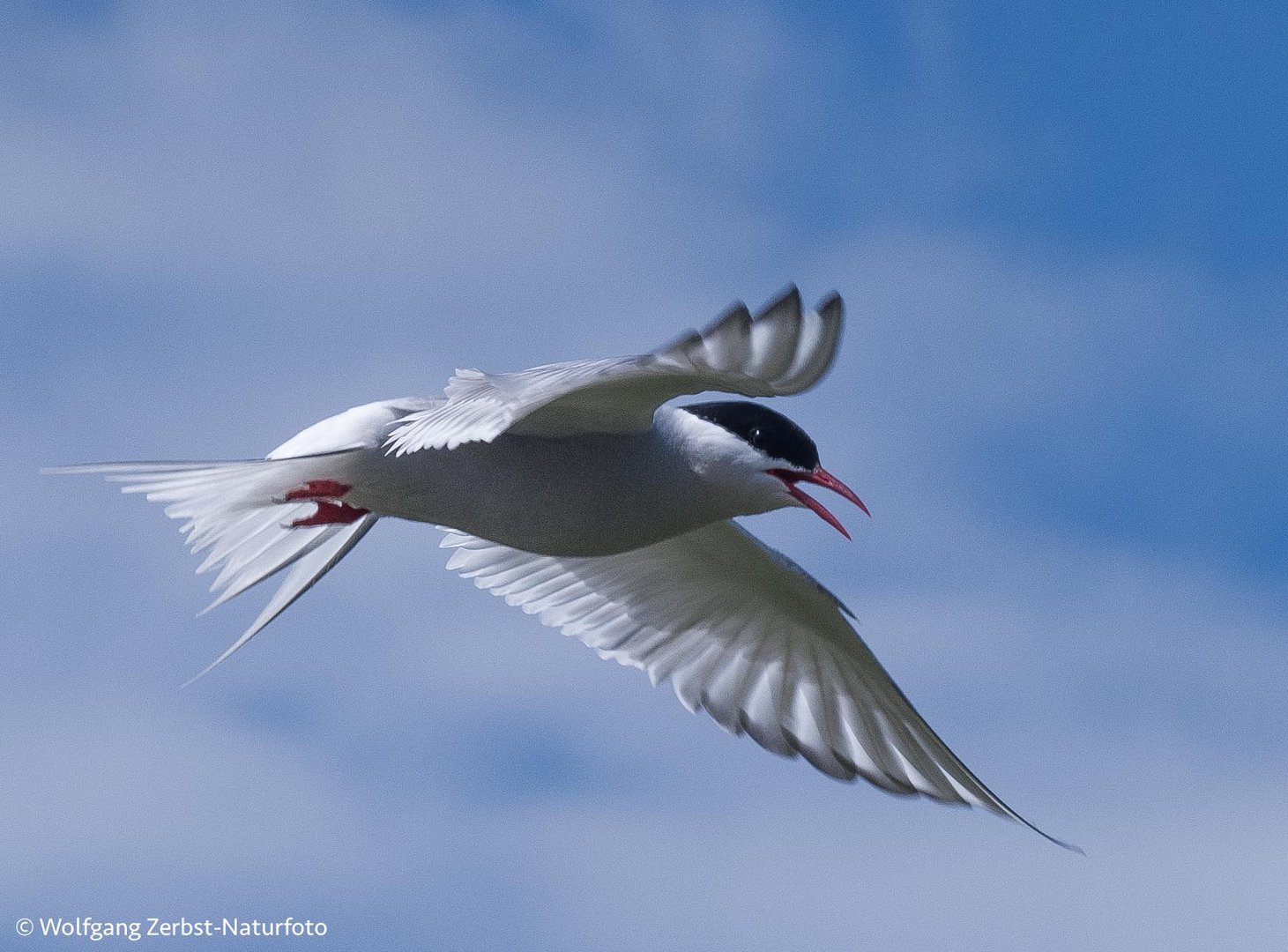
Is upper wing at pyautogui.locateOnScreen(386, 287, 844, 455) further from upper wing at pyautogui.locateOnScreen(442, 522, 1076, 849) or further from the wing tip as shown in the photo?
upper wing at pyautogui.locateOnScreen(442, 522, 1076, 849)

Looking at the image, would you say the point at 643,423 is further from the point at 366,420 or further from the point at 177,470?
the point at 177,470

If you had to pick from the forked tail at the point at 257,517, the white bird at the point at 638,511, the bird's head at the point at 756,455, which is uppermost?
the bird's head at the point at 756,455

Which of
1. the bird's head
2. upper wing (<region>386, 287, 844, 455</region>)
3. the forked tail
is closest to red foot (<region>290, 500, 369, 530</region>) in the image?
the forked tail

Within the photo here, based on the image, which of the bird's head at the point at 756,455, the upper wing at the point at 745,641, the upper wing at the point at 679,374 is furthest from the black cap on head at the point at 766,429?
the upper wing at the point at 745,641

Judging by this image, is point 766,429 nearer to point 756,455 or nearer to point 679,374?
point 756,455

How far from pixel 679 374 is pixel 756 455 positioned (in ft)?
3.62

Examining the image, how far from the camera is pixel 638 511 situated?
267 inches

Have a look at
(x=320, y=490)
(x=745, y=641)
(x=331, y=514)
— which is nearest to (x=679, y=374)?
(x=320, y=490)

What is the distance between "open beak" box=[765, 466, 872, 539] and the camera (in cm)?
684

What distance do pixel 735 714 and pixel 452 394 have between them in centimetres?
297

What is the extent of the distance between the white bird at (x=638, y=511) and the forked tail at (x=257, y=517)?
1 centimetres

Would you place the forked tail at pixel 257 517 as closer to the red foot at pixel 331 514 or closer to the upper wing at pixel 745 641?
the red foot at pixel 331 514

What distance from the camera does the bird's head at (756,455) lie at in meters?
6.78

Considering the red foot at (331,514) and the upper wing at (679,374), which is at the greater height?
the upper wing at (679,374)
